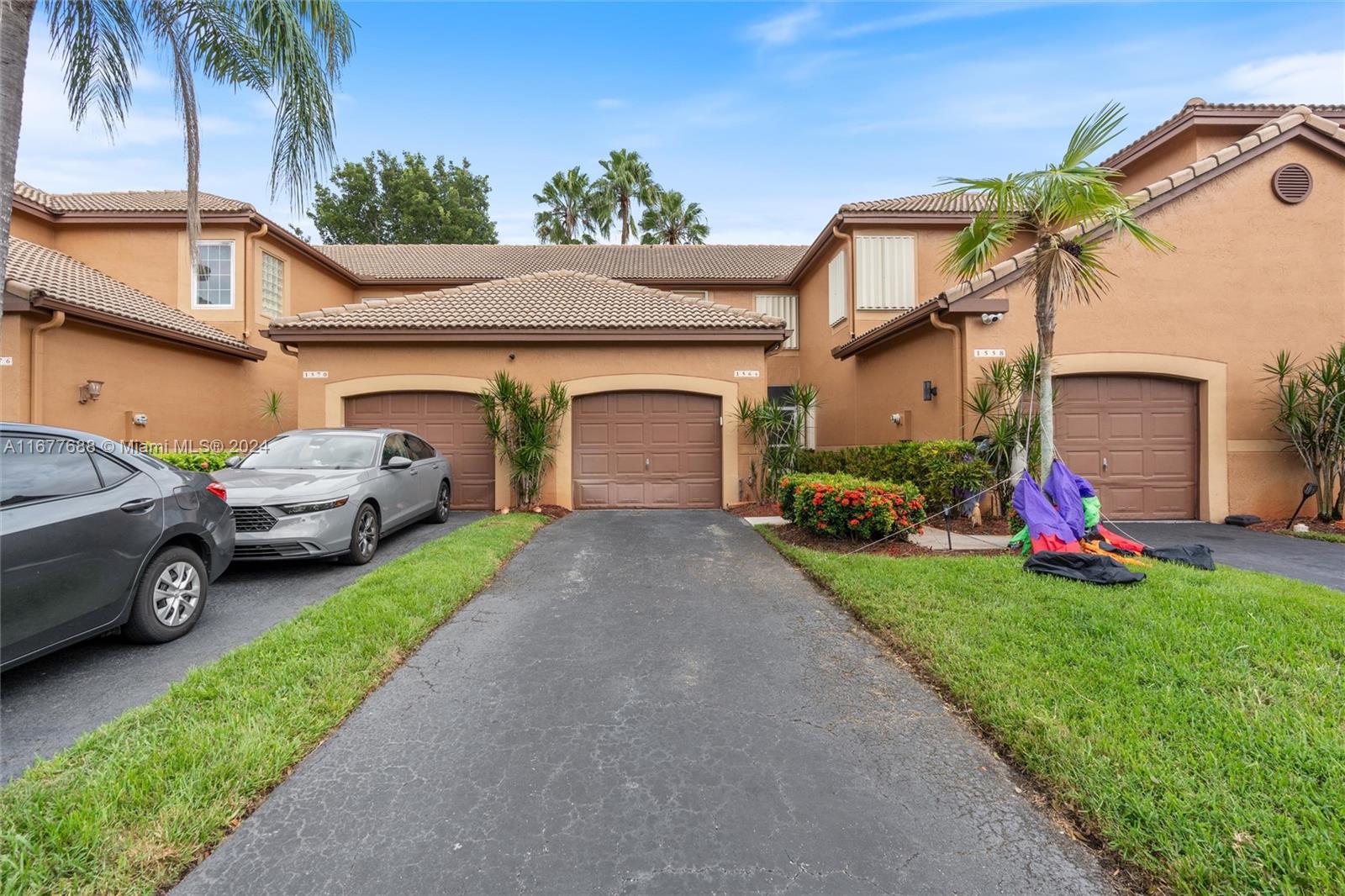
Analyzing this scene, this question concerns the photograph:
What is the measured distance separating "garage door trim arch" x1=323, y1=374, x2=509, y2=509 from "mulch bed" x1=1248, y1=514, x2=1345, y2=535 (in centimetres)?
1222

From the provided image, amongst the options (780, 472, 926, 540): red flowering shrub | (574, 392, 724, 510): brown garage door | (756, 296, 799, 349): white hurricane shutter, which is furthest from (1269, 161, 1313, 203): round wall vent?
(756, 296, 799, 349): white hurricane shutter

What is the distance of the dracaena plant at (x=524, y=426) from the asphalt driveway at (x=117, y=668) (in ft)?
14.4

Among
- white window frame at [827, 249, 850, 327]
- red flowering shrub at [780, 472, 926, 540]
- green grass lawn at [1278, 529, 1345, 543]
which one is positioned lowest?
green grass lawn at [1278, 529, 1345, 543]

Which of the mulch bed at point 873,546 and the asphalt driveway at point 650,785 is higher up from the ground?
the mulch bed at point 873,546

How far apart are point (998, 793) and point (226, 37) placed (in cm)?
931

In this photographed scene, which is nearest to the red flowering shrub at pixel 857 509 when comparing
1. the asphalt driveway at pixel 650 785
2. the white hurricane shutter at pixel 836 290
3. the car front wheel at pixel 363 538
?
the asphalt driveway at pixel 650 785

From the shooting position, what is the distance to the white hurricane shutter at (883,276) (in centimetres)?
1328

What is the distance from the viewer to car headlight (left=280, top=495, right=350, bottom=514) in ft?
18.7

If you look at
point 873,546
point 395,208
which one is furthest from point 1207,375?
point 395,208

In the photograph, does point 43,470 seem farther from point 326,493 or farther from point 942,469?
point 942,469

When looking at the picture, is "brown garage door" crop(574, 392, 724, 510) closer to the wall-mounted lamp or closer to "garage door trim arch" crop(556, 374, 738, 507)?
"garage door trim arch" crop(556, 374, 738, 507)

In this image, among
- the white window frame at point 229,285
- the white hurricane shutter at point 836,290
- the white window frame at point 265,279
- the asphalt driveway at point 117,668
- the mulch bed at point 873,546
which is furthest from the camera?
the white window frame at point 265,279

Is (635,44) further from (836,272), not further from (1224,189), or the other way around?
(1224,189)

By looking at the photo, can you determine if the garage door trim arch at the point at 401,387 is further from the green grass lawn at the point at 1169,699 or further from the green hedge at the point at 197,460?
the green grass lawn at the point at 1169,699
